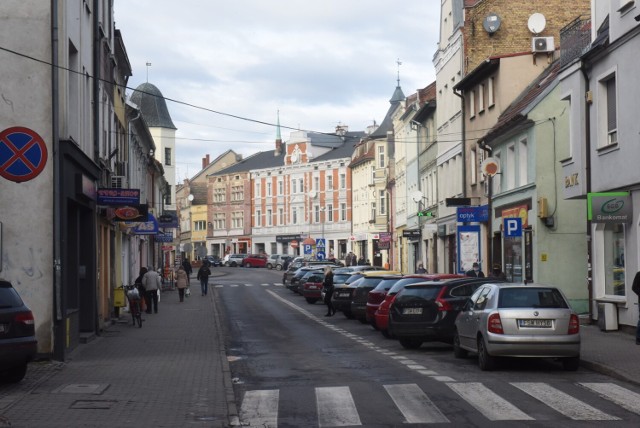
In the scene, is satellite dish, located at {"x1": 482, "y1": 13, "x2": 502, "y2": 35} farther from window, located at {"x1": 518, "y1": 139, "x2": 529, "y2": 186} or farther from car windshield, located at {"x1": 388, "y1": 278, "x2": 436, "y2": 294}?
car windshield, located at {"x1": 388, "y1": 278, "x2": 436, "y2": 294}

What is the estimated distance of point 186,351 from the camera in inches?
876

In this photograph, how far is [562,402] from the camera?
530 inches

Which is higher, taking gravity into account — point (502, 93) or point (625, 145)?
point (502, 93)

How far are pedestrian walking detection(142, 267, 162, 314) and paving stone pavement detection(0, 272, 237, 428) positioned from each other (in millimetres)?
9373

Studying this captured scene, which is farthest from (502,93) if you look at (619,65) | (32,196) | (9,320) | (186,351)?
(9,320)

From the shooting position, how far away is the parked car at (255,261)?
10431 centimetres

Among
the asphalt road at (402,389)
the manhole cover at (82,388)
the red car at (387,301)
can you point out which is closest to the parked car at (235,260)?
the red car at (387,301)

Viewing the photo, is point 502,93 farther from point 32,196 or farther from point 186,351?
point 32,196

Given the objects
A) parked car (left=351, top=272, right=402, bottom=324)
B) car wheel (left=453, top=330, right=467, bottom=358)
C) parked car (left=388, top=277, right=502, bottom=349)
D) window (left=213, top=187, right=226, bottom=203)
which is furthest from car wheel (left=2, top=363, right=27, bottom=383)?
window (left=213, top=187, right=226, bottom=203)

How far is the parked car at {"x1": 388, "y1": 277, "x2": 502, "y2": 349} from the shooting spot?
21891mm

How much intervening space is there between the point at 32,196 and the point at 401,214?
5497cm

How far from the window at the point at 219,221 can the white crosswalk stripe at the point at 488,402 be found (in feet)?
371

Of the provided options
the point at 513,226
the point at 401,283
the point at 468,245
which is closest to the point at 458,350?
the point at 401,283

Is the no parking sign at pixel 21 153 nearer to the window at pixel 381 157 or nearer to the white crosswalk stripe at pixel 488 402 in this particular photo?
the white crosswalk stripe at pixel 488 402
